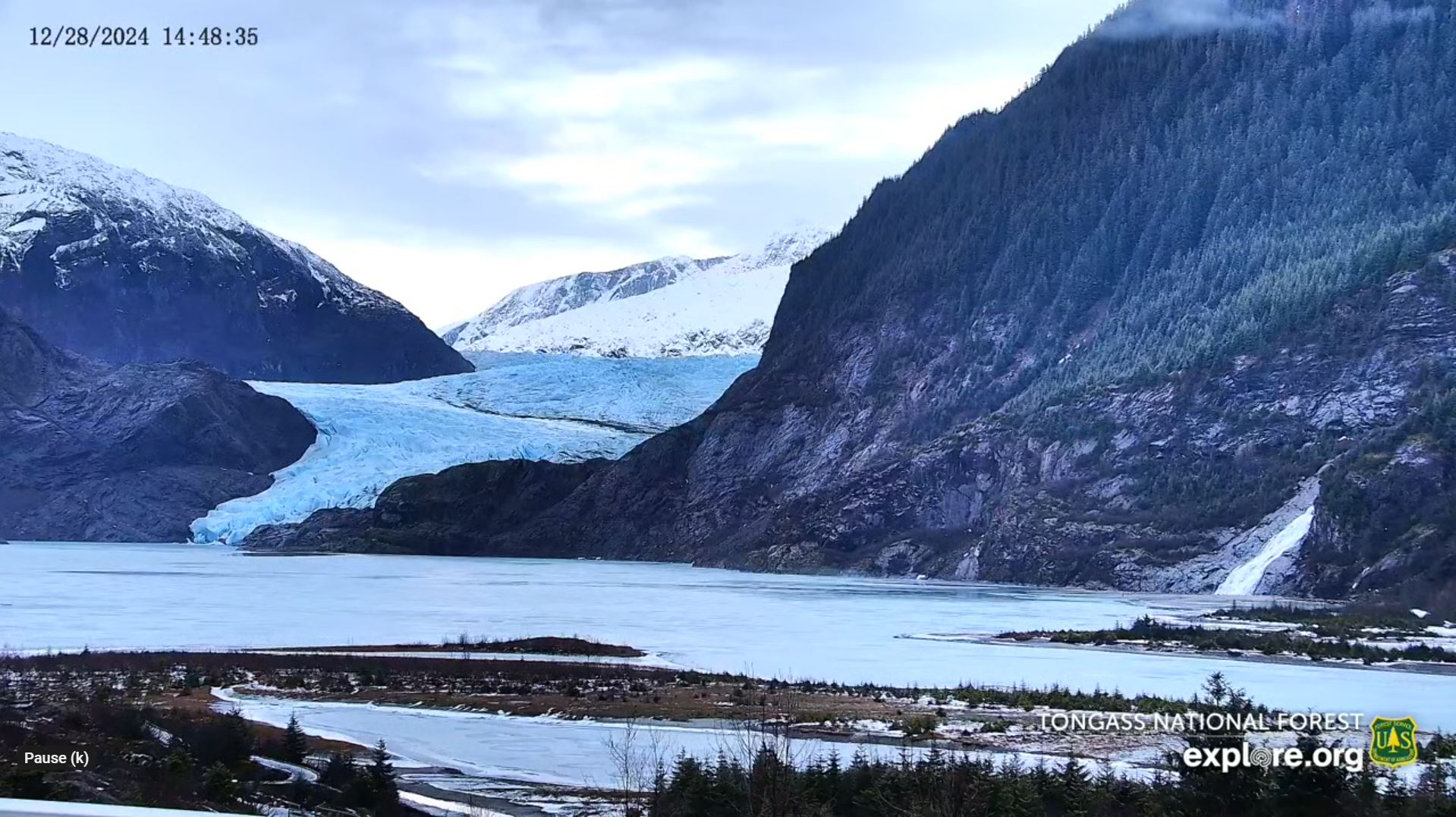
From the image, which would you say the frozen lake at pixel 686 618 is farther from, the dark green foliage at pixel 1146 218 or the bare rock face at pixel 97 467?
the bare rock face at pixel 97 467

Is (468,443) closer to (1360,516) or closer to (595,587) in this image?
(595,587)

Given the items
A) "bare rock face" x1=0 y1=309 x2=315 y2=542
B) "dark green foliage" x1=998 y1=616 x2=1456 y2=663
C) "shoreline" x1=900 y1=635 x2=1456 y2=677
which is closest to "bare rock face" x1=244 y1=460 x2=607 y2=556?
"bare rock face" x1=0 y1=309 x2=315 y2=542

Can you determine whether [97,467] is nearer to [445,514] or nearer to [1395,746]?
[445,514]

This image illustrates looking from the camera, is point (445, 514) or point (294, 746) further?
point (445, 514)

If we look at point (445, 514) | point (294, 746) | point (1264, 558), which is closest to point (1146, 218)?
point (1264, 558)

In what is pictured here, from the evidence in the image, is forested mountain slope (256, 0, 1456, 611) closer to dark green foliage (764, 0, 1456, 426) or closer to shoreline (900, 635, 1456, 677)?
dark green foliage (764, 0, 1456, 426)

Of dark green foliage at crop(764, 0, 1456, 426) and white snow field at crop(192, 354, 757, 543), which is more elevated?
dark green foliage at crop(764, 0, 1456, 426)

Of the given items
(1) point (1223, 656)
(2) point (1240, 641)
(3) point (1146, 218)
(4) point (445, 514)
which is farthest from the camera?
(4) point (445, 514)
